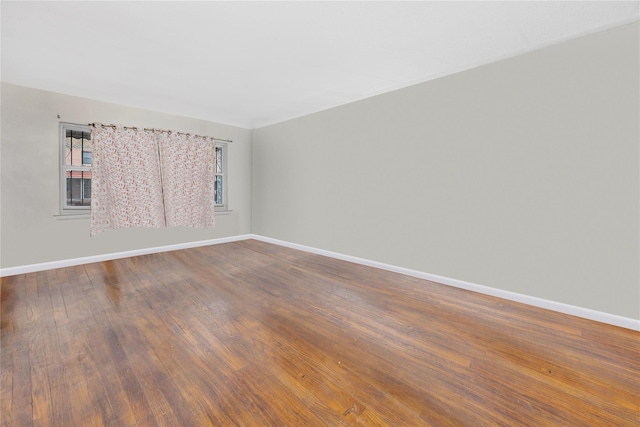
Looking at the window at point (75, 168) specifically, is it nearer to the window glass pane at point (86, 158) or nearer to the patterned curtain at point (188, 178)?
the window glass pane at point (86, 158)

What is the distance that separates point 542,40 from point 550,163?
1018 mm

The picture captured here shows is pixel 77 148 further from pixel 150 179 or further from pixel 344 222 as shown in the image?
pixel 344 222

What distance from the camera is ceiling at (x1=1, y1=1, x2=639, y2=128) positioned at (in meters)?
1.88

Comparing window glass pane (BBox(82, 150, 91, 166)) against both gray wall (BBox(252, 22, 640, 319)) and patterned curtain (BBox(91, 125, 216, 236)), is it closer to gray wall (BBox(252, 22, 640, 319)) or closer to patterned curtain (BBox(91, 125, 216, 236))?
patterned curtain (BBox(91, 125, 216, 236))

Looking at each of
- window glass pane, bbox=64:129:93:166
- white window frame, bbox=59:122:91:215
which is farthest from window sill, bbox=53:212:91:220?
window glass pane, bbox=64:129:93:166

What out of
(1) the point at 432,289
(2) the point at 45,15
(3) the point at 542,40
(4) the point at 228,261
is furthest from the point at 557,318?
(2) the point at 45,15

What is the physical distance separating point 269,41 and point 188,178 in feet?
9.93

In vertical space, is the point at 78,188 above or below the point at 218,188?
below

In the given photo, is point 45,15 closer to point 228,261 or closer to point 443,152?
point 228,261

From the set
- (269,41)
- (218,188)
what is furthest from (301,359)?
(218,188)

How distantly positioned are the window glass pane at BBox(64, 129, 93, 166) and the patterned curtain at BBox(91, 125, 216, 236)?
0.27 m

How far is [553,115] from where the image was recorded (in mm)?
2344

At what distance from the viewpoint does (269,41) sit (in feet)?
7.47

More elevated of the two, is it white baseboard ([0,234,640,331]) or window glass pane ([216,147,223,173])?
window glass pane ([216,147,223,173])
